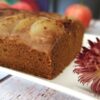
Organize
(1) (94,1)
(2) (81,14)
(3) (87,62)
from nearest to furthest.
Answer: (3) (87,62) → (2) (81,14) → (1) (94,1)

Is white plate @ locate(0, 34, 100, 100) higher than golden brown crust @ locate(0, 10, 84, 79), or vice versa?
golden brown crust @ locate(0, 10, 84, 79)

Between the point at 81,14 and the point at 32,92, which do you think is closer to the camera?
the point at 32,92

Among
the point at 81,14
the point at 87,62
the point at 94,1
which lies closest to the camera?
the point at 87,62

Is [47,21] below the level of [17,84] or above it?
above

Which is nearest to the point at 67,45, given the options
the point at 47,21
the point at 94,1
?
the point at 47,21

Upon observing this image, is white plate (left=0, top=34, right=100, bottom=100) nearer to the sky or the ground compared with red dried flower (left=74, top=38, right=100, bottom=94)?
nearer to the ground

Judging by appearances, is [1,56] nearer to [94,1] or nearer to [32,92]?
[32,92]

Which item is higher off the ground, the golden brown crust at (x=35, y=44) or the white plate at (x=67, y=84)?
the golden brown crust at (x=35, y=44)

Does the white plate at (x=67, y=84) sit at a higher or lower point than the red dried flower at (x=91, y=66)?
lower
